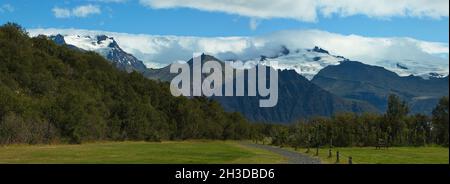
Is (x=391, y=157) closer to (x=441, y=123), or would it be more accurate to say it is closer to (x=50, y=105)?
(x=50, y=105)

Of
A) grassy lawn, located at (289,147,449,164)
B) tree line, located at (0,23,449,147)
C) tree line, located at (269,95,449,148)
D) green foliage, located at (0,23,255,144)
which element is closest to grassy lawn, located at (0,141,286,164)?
grassy lawn, located at (289,147,449,164)

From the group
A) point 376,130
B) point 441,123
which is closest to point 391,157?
point 376,130

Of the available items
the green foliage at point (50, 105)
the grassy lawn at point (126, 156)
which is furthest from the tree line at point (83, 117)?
the grassy lawn at point (126, 156)

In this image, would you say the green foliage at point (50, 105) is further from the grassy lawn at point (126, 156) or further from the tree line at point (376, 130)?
the tree line at point (376, 130)

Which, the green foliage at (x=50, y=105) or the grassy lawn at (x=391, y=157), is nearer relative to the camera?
the grassy lawn at (x=391, y=157)

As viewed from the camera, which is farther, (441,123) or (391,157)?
(441,123)

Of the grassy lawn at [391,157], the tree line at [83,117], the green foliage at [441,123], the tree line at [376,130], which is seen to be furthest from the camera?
the green foliage at [441,123]

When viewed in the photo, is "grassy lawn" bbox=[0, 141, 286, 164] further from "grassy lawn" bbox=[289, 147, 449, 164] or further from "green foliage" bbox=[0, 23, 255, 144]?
"green foliage" bbox=[0, 23, 255, 144]

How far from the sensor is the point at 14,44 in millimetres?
174375

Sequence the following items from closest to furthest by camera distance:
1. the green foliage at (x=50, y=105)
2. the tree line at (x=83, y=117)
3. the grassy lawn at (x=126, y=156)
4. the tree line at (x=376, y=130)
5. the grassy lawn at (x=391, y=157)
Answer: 1. the grassy lawn at (x=126, y=156)
2. the grassy lawn at (x=391, y=157)
3. the green foliage at (x=50, y=105)
4. the tree line at (x=83, y=117)
5. the tree line at (x=376, y=130)
